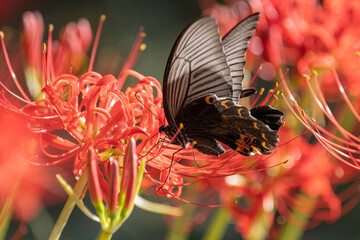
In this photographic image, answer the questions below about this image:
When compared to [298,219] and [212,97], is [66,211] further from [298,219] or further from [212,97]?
[298,219]

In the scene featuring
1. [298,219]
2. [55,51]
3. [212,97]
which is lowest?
[298,219]

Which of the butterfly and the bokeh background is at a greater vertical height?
the butterfly

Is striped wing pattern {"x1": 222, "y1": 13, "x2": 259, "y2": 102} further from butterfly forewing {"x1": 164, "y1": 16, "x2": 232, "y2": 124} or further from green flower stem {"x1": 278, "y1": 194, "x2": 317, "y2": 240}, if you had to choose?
green flower stem {"x1": 278, "y1": 194, "x2": 317, "y2": 240}

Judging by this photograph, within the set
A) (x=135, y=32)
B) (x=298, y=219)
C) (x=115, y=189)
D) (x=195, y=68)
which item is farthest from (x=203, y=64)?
(x=135, y=32)

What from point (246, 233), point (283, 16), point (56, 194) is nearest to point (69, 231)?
point (56, 194)

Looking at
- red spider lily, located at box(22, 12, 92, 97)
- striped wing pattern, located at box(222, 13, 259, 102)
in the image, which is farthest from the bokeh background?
striped wing pattern, located at box(222, 13, 259, 102)

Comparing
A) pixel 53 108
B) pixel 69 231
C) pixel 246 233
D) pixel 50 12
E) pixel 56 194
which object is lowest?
pixel 69 231

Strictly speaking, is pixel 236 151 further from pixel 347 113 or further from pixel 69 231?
pixel 69 231
